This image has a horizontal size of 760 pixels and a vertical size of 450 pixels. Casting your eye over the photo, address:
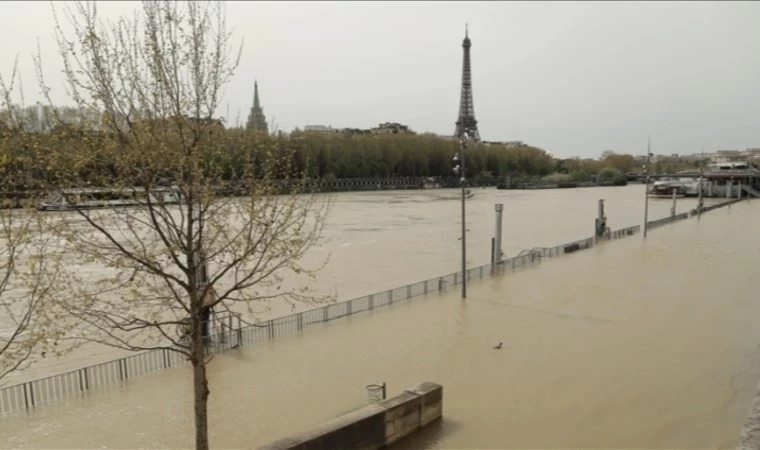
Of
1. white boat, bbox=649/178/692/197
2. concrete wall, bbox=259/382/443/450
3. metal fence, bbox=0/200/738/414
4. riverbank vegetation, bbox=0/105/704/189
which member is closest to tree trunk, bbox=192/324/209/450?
concrete wall, bbox=259/382/443/450

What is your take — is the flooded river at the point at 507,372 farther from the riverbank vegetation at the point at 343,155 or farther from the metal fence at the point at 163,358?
the riverbank vegetation at the point at 343,155

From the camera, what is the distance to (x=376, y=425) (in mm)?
10055

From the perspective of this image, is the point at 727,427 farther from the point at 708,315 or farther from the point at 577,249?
the point at 577,249

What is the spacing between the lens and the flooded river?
11.1 meters

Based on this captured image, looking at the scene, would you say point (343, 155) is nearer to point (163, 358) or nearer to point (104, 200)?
point (163, 358)

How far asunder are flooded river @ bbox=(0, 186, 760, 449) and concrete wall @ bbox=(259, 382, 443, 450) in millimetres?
365

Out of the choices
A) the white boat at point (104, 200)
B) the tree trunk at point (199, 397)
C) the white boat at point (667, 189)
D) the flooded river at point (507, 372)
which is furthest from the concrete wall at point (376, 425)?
the white boat at point (667, 189)

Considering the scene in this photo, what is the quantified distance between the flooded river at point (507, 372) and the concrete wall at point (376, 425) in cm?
37

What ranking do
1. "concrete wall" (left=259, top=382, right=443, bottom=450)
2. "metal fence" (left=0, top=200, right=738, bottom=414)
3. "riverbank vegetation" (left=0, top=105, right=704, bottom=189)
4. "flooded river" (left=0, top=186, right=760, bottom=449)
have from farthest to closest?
"metal fence" (left=0, top=200, right=738, bottom=414) < "flooded river" (left=0, top=186, right=760, bottom=449) < "concrete wall" (left=259, top=382, right=443, bottom=450) < "riverbank vegetation" (left=0, top=105, right=704, bottom=189)

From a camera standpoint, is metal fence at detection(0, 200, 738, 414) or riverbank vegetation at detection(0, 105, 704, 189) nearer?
riverbank vegetation at detection(0, 105, 704, 189)

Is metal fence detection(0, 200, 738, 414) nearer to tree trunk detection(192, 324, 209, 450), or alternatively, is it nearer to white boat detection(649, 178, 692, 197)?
tree trunk detection(192, 324, 209, 450)

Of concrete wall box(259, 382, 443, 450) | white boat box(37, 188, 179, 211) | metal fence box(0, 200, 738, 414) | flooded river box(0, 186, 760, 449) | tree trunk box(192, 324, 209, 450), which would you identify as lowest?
flooded river box(0, 186, 760, 449)

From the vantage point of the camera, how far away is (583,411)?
11.9 m

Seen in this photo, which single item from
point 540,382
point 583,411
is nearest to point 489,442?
point 583,411
